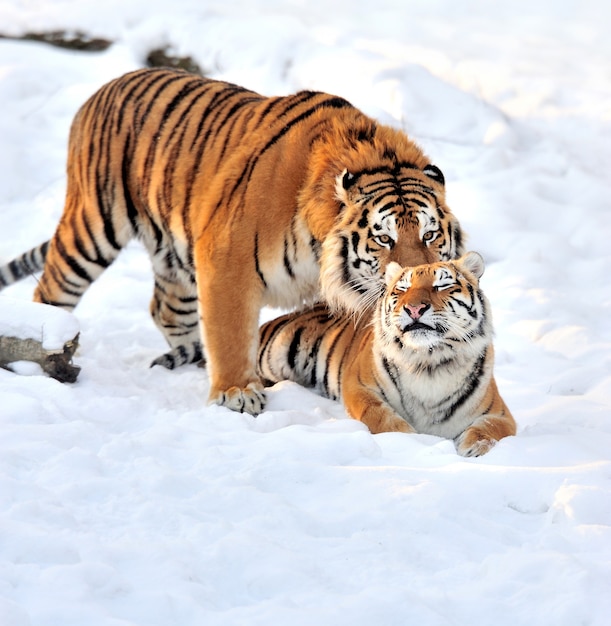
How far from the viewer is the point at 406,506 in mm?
2764

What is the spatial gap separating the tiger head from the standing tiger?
0.53 ft

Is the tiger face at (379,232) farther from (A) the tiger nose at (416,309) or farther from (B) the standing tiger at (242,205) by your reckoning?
(A) the tiger nose at (416,309)

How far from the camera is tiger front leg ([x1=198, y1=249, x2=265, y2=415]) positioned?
4090 mm

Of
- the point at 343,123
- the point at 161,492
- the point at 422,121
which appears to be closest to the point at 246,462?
the point at 161,492

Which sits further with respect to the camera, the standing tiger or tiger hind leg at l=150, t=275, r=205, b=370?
tiger hind leg at l=150, t=275, r=205, b=370

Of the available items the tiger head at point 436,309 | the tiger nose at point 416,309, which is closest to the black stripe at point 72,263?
the tiger head at point 436,309

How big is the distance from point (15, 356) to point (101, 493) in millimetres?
1349

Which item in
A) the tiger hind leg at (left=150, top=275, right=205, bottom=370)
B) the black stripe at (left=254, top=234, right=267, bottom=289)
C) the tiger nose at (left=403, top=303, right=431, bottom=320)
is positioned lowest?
the tiger hind leg at (left=150, top=275, right=205, bottom=370)

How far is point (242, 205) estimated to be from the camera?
4121 mm

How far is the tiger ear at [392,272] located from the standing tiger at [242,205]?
0.10 meters

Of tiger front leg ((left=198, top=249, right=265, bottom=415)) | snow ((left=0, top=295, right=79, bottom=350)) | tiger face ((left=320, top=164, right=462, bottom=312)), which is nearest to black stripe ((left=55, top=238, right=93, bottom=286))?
snow ((left=0, top=295, right=79, bottom=350))

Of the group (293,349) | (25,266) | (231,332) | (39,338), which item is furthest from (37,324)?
(25,266)

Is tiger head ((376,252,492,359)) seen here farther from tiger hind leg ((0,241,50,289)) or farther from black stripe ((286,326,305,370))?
tiger hind leg ((0,241,50,289))

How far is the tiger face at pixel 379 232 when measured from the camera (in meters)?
3.85
